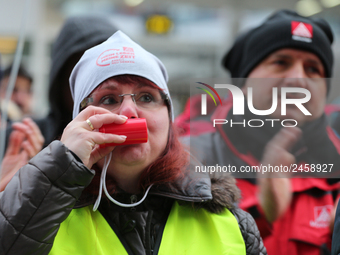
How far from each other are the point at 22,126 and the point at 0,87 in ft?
8.60

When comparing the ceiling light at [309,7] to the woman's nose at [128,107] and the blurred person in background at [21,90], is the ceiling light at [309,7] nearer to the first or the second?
the blurred person in background at [21,90]

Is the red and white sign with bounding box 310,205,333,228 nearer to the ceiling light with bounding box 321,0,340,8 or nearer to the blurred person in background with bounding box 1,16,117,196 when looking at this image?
the blurred person in background with bounding box 1,16,117,196

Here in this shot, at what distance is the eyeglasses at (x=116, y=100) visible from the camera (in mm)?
1399

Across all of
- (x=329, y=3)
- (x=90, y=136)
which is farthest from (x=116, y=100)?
(x=329, y=3)

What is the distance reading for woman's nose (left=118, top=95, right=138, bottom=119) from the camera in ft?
4.42

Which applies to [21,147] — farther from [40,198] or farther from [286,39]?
[286,39]

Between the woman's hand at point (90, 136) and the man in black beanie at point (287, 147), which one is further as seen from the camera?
the man in black beanie at point (287, 147)

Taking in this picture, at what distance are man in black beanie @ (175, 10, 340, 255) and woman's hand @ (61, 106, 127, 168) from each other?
22.4 inches

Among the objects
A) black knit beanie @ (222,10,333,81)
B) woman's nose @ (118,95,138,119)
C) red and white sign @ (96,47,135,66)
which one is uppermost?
black knit beanie @ (222,10,333,81)

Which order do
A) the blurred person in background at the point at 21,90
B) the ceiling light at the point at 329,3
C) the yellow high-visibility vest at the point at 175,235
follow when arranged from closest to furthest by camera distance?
1. the yellow high-visibility vest at the point at 175,235
2. the blurred person in background at the point at 21,90
3. the ceiling light at the point at 329,3

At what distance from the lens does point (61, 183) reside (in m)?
1.13

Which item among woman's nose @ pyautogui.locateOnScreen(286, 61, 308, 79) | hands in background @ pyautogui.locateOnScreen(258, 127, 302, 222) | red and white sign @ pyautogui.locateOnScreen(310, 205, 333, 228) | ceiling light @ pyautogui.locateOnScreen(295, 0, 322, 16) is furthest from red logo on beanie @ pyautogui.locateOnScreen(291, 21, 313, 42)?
ceiling light @ pyautogui.locateOnScreen(295, 0, 322, 16)

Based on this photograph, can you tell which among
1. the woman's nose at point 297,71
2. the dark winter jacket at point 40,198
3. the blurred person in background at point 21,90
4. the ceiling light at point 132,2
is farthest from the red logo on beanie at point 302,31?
the ceiling light at point 132,2

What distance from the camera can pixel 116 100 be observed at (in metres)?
1.40
